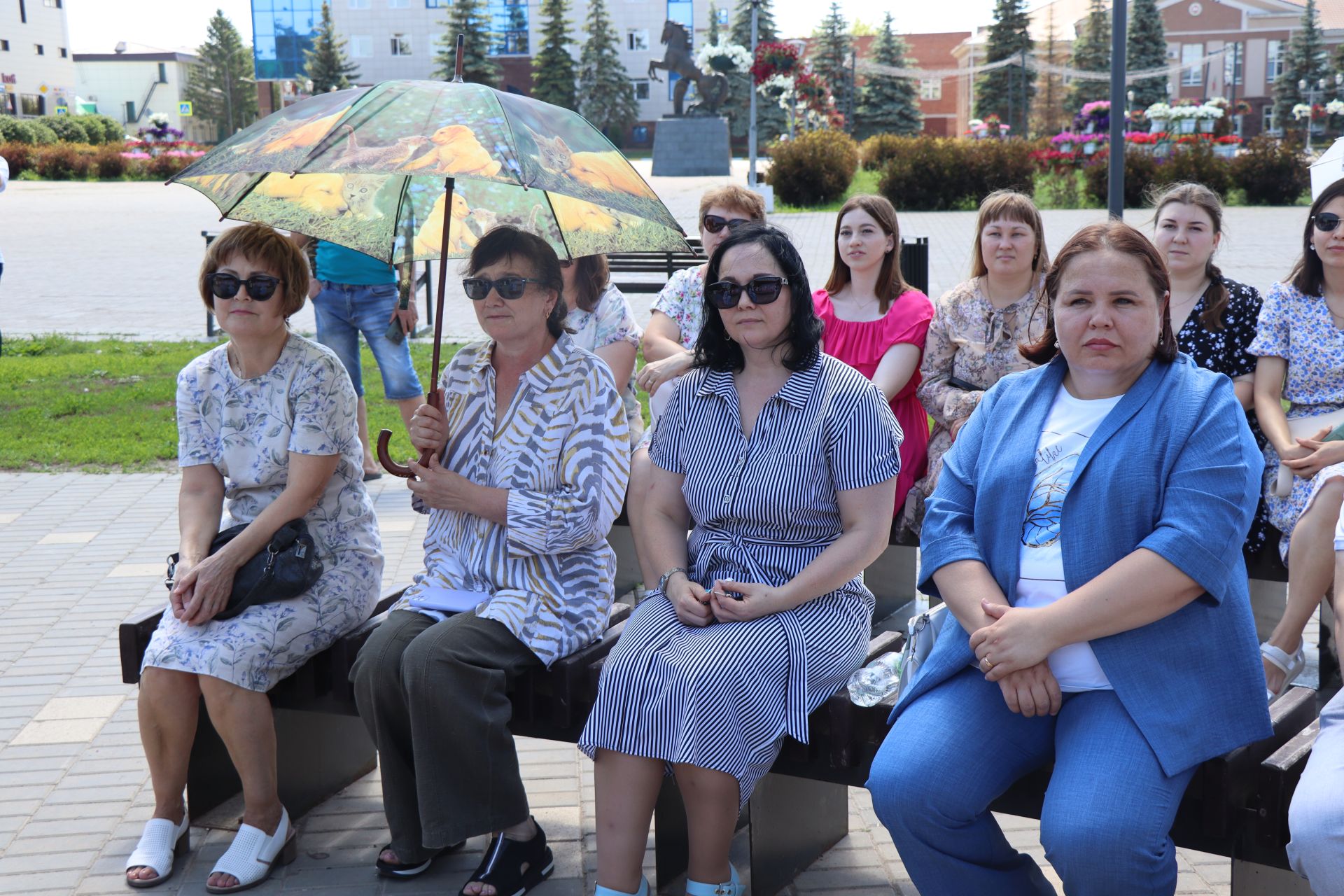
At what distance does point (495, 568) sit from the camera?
3.50 m

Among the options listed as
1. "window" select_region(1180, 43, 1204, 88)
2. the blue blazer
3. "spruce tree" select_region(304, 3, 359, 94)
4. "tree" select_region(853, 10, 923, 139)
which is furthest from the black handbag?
"window" select_region(1180, 43, 1204, 88)

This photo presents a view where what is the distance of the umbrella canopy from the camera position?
319cm

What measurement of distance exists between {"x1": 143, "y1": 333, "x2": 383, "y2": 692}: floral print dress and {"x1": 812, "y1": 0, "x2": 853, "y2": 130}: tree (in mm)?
57868

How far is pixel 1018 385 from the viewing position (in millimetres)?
3047

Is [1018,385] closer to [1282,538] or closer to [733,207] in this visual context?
[1282,538]

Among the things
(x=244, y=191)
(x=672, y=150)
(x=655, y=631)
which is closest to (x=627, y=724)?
(x=655, y=631)

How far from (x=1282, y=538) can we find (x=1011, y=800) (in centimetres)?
175

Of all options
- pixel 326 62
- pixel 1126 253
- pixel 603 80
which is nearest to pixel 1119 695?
pixel 1126 253

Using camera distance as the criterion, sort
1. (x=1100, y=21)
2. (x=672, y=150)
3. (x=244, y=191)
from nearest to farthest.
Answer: (x=244, y=191)
(x=672, y=150)
(x=1100, y=21)

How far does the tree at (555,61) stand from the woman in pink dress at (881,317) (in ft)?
211

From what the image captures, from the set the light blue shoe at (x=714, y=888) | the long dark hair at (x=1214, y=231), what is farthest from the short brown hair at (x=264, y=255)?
the long dark hair at (x=1214, y=231)

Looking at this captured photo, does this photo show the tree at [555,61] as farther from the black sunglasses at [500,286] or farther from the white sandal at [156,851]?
the white sandal at [156,851]

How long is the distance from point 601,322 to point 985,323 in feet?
4.94

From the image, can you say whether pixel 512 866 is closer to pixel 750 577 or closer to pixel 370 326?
pixel 750 577
